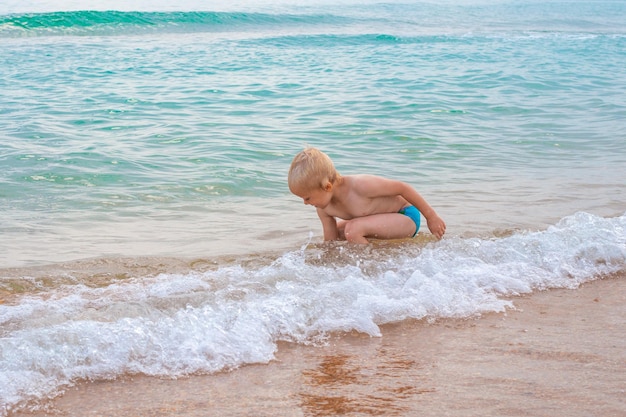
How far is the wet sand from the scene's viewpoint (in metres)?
2.64

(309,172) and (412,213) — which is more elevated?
(309,172)

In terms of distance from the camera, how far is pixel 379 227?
495 cm

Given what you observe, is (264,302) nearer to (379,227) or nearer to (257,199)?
(379,227)

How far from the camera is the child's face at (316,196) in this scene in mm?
4574

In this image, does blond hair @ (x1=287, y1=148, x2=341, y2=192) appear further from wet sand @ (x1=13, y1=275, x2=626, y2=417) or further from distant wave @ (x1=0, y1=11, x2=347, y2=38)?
distant wave @ (x1=0, y1=11, x2=347, y2=38)

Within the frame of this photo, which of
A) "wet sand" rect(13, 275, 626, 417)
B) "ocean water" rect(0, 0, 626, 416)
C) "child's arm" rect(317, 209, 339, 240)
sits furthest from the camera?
"child's arm" rect(317, 209, 339, 240)

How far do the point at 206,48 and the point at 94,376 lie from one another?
1898cm

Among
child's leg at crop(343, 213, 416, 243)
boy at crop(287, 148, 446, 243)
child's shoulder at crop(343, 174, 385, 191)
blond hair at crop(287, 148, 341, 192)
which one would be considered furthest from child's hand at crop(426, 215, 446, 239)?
blond hair at crop(287, 148, 341, 192)

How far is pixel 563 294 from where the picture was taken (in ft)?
13.1

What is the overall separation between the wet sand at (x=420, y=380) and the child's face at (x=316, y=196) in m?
1.33

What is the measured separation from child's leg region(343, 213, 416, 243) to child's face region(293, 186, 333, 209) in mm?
287

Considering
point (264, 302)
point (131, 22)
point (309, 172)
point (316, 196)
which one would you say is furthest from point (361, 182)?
point (131, 22)

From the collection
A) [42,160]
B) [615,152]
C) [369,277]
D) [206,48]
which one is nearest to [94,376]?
[369,277]

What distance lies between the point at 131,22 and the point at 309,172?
24.3 metres
